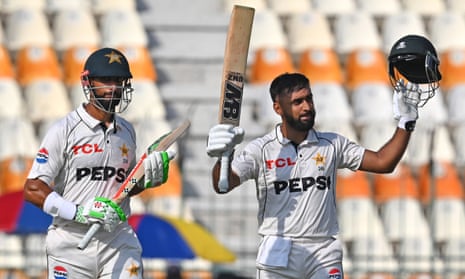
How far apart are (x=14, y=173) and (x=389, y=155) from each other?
644 centimetres

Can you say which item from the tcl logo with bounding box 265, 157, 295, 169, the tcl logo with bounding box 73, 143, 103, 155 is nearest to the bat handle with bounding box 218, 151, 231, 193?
the tcl logo with bounding box 265, 157, 295, 169

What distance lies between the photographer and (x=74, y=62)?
1501 cm

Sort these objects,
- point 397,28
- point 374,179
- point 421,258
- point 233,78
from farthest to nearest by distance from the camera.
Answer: point 397,28, point 374,179, point 421,258, point 233,78

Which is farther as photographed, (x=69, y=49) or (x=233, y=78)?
(x=69, y=49)

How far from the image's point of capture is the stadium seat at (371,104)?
14945 mm

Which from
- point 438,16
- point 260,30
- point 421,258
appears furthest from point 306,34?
point 421,258

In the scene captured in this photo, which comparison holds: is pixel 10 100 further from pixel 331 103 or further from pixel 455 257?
pixel 455 257

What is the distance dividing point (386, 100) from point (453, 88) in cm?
98

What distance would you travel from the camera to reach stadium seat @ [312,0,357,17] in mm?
16719

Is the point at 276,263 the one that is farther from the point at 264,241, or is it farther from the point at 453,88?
the point at 453,88

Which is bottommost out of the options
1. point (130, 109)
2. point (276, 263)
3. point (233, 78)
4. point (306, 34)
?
point (276, 263)

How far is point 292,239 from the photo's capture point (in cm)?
755

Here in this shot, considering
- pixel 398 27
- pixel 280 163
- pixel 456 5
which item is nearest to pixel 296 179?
pixel 280 163

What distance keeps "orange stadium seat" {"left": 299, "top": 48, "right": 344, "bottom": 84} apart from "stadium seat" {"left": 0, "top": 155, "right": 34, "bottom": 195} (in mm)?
3773
